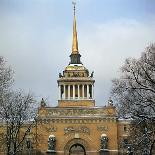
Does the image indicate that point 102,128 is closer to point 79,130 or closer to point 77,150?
point 79,130

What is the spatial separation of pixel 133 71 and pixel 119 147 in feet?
84.1

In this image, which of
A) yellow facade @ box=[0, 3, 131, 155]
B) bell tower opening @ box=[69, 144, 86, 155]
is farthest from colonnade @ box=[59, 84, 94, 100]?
bell tower opening @ box=[69, 144, 86, 155]

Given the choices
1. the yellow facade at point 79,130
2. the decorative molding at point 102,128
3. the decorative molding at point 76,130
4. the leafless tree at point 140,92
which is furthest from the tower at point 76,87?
the leafless tree at point 140,92

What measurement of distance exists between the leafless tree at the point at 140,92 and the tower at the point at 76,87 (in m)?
28.2

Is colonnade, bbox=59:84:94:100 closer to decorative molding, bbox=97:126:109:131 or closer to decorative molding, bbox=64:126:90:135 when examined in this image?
decorative molding, bbox=64:126:90:135

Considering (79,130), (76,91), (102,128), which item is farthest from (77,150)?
(76,91)

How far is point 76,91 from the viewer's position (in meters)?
52.2

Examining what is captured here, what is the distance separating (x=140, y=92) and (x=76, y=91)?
3023 centimetres

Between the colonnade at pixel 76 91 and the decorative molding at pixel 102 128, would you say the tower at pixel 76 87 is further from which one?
the decorative molding at pixel 102 128

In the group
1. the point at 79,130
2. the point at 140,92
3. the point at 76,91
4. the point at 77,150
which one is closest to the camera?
the point at 140,92

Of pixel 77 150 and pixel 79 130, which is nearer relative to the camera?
pixel 79 130

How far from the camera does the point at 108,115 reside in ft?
154

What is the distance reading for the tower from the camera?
51156mm

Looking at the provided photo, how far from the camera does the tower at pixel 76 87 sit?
51.2 m
